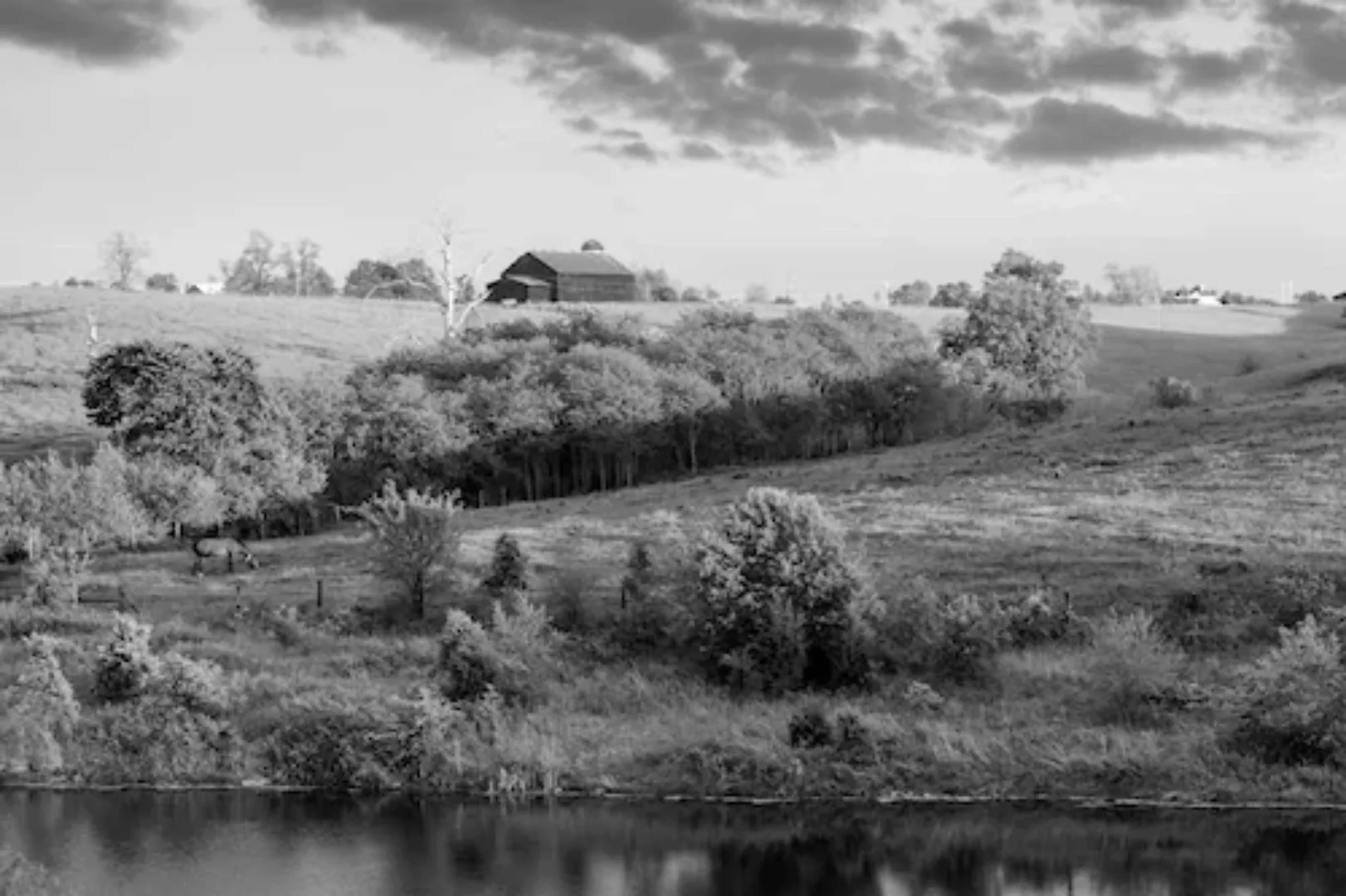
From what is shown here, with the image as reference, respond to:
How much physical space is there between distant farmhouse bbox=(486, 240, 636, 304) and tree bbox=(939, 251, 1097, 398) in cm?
5225

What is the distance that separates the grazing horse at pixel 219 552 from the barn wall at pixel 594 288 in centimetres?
9050

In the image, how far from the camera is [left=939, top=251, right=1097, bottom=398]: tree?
95500 mm

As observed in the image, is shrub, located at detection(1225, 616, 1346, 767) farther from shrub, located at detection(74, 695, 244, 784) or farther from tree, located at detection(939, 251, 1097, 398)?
tree, located at detection(939, 251, 1097, 398)

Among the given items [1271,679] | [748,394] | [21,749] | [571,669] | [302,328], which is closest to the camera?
A: [1271,679]

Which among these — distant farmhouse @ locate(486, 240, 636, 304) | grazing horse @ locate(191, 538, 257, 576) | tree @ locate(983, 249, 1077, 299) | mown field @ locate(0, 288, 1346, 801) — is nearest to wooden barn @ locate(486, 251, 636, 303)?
distant farmhouse @ locate(486, 240, 636, 304)

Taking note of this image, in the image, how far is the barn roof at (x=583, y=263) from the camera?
145 metres

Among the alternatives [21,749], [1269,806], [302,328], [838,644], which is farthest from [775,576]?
[302,328]

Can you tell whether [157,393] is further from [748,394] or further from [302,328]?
[302,328]

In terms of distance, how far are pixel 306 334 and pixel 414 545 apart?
80348mm

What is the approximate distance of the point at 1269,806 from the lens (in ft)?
108

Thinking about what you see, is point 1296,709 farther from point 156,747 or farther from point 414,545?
point 156,747

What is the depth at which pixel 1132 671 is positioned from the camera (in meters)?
37.0

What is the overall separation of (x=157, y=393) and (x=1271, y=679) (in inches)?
1837

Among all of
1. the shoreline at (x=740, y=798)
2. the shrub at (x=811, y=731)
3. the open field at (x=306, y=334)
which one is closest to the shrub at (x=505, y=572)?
the shoreline at (x=740, y=798)
